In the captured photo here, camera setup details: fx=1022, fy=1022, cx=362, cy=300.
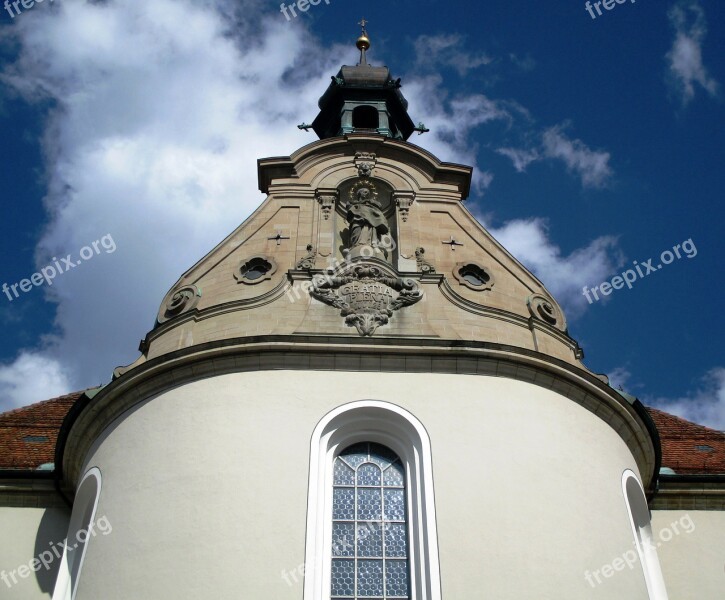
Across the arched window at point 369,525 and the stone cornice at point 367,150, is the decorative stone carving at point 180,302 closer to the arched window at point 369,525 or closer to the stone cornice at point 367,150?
the stone cornice at point 367,150

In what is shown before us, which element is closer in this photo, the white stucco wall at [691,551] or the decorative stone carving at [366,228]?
the white stucco wall at [691,551]

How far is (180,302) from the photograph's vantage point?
18.4m

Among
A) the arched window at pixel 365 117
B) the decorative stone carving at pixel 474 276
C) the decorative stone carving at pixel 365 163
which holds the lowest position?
the decorative stone carving at pixel 474 276

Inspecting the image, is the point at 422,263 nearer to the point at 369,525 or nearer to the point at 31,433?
the point at 369,525

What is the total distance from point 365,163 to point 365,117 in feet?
21.1

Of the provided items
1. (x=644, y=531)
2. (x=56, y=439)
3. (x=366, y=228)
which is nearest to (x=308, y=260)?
(x=366, y=228)

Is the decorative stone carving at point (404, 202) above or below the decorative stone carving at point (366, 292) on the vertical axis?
above

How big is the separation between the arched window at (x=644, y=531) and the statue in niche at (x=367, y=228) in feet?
19.8

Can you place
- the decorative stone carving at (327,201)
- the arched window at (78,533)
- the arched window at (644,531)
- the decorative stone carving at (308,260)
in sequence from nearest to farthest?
the arched window at (78,533) → the arched window at (644,531) → the decorative stone carving at (308,260) → the decorative stone carving at (327,201)

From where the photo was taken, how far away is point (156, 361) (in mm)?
16219

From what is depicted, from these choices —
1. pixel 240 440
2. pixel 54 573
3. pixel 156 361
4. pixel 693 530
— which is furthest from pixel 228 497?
pixel 693 530

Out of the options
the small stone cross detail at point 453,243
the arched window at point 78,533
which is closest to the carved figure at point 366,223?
the small stone cross detail at point 453,243

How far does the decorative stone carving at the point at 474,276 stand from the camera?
18438 mm

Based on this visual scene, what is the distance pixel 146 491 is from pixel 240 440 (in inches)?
59.9
